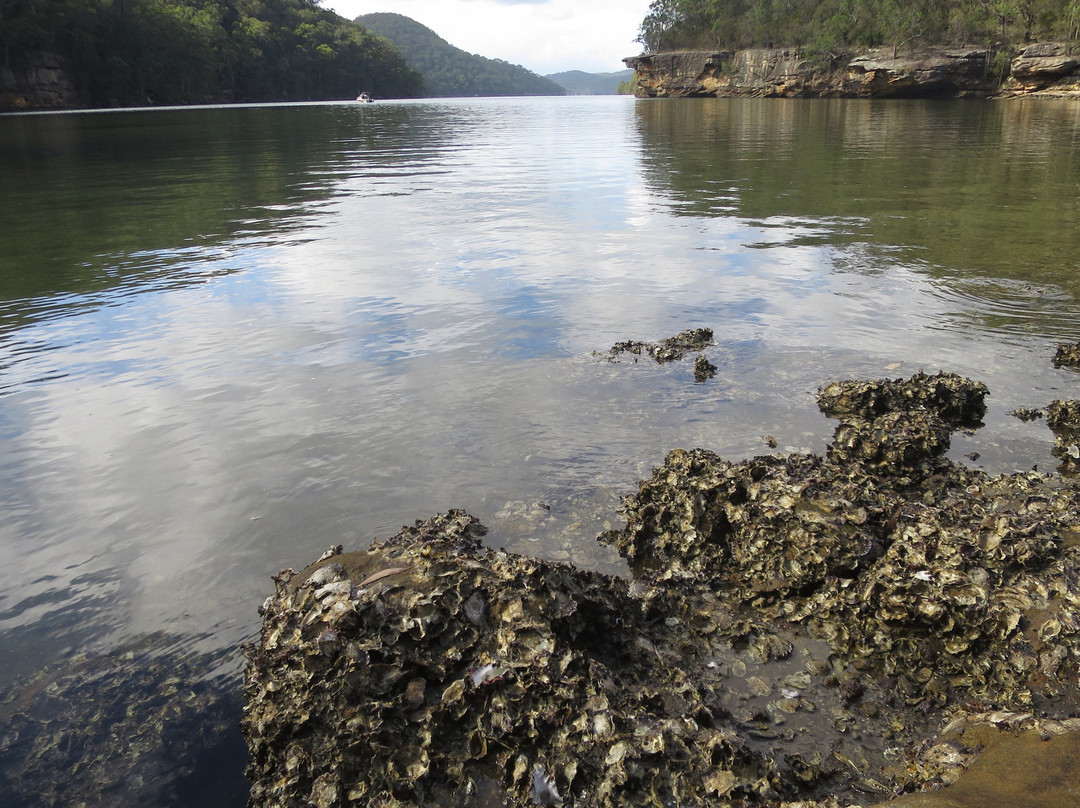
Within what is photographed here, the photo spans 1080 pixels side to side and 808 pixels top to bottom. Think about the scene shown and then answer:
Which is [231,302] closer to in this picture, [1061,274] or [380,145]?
[1061,274]

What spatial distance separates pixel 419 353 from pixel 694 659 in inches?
187

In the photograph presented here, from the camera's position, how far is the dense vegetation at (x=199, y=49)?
243 ft

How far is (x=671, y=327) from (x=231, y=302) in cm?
544

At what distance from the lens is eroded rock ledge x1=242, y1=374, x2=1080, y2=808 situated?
2531 mm

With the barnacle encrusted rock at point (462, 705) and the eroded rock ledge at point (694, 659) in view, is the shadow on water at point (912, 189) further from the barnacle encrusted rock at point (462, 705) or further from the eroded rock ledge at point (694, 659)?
the barnacle encrusted rock at point (462, 705)

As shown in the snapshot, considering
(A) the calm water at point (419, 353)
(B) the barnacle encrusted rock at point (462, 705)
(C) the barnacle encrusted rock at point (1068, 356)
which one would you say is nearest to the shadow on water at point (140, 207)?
(A) the calm water at point (419, 353)

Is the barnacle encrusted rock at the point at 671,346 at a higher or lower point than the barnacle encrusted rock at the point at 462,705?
higher

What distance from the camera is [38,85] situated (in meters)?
72.6

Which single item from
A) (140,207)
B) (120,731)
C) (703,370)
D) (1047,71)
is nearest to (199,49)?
(1047,71)

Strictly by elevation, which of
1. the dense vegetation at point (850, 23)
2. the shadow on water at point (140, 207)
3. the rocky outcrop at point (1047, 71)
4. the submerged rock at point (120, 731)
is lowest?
the submerged rock at point (120, 731)

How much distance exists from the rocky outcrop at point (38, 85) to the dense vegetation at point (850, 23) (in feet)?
→ 267

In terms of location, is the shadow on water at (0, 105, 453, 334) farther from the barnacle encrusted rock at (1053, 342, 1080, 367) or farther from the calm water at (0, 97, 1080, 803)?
the barnacle encrusted rock at (1053, 342, 1080, 367)

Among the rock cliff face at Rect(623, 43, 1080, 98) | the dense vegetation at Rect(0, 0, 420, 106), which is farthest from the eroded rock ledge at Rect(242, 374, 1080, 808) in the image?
the dense vegetation at Rect(0, 0, 420, 106)

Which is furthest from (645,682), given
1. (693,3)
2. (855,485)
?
(693,3)
